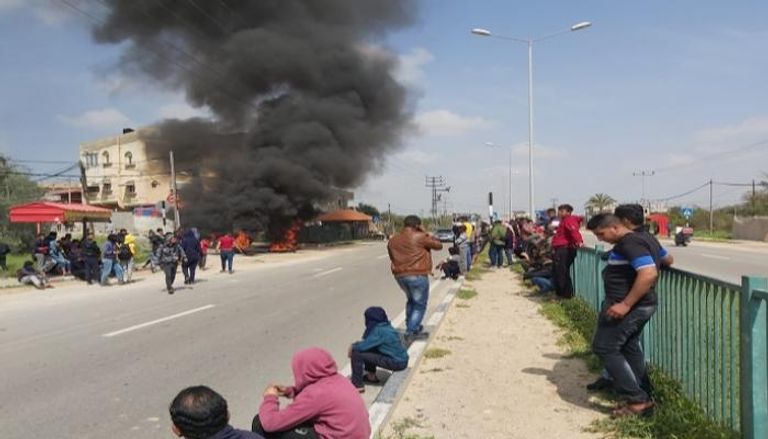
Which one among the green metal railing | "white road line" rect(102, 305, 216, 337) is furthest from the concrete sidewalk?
"white road line" rect(102, 305, 216, 337)

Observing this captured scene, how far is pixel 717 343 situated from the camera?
3871 millimetres

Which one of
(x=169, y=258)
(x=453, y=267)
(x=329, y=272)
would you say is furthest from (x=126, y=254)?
(x=453, y=267)

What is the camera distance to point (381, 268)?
20781 millimetres

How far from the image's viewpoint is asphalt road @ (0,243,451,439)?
4.91 metres

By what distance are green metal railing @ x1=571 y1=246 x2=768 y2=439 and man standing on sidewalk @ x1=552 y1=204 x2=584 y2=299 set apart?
14.6ft

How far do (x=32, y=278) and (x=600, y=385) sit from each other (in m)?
15.0

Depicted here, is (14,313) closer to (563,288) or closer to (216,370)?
(216,370)

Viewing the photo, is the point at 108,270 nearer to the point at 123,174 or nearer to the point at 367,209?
the point at 123,174

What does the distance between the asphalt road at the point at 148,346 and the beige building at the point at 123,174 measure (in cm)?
4723

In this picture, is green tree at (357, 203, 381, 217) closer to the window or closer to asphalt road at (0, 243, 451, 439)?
the window

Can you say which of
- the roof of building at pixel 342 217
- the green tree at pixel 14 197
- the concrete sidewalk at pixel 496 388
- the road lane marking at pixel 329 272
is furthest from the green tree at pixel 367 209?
the concrete sidewalk at pixel 496 388

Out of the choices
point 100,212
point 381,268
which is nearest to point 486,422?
point 381,268

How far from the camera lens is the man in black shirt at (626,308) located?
13.1ft

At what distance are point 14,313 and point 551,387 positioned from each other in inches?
390
